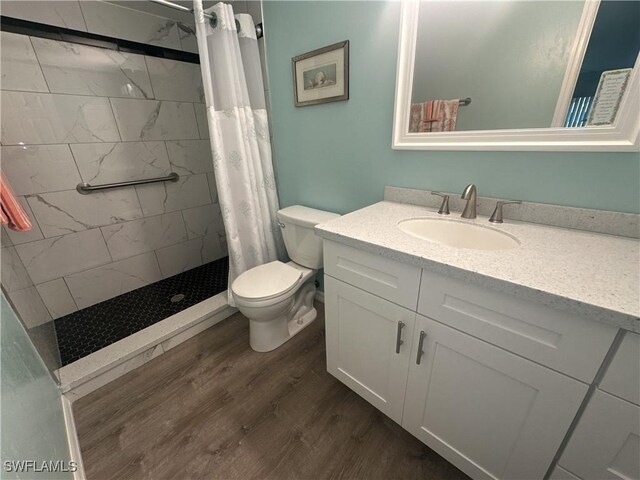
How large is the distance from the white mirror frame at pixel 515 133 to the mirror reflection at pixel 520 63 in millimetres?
19

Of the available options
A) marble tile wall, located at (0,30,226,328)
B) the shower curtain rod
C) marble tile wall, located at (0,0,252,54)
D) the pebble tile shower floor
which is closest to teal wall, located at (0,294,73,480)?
marble tile wall, located at (0,30,226,328)

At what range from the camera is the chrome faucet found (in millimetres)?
1024

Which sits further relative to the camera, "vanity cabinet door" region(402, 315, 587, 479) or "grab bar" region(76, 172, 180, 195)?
"grab bar" region(76, 172, 180, 195)

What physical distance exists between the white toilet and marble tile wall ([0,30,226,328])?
940mm

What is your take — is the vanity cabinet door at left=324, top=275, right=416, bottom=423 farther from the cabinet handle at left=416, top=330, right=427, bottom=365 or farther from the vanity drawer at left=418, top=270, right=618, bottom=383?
the vanity drawer at left=418, top=270, right=618, bottom=383

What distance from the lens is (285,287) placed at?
141 cm

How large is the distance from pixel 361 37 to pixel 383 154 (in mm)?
541

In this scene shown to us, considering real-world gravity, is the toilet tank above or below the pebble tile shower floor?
above

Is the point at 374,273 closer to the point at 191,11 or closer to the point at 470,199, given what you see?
the point at 470,199

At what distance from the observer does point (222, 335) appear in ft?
5.51

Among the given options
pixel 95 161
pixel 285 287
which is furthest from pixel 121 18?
pixel 285 287

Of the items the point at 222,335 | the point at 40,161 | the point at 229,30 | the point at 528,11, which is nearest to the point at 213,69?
the point at 229,30

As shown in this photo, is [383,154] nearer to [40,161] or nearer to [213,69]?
[213,69]

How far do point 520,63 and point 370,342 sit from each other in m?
1.17
